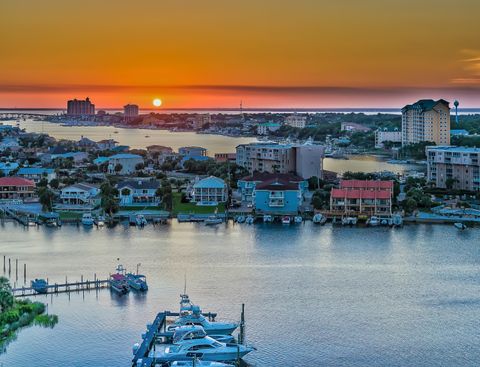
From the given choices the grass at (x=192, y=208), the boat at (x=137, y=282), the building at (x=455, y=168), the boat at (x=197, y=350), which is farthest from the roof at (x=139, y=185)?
the boat at (x=197, y=350)

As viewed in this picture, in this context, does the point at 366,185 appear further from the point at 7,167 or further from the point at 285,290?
the point at 7,167

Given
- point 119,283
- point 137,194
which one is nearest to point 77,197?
point 137,194

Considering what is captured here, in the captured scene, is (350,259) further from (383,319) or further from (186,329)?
(186,329)

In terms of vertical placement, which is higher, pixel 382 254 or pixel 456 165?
pixel 456 165

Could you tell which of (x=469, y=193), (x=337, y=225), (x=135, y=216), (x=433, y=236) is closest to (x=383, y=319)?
(x=433, y=236)

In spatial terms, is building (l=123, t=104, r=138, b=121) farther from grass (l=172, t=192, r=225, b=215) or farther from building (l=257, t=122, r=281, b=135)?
grass (l=172, t=192, r=225, b=215)

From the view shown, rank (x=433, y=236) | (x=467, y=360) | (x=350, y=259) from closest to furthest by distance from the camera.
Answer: (x=467, y=360) < (x=350, y=259) < (x=433, y=236)

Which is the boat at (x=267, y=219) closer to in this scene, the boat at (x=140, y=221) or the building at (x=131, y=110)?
the boat at (x=140, y=221)
